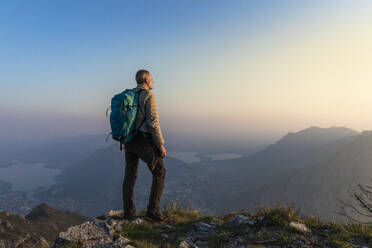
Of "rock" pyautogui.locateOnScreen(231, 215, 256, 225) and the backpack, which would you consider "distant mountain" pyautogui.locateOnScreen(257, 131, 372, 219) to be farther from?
the backpack

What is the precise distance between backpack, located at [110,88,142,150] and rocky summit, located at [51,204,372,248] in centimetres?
180

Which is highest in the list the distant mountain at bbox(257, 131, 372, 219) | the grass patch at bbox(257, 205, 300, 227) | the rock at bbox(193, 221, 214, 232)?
the grass patch at bbox(257, 205, 300, 227)

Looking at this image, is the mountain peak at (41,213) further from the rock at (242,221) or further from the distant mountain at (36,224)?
the rock at (242,221)

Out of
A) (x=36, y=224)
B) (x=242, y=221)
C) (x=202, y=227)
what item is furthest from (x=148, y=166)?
(x=36, y=224)

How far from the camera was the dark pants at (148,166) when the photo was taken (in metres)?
4.82

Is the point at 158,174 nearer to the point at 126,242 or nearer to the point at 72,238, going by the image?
the point at 126,242

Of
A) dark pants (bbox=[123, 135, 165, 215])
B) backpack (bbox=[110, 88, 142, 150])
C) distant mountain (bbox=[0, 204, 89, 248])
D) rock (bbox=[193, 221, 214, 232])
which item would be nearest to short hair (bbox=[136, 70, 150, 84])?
backpack (bbox=[110, 88, 142, 150])

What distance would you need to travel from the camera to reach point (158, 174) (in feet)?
16.4

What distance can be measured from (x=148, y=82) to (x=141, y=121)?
909 mm

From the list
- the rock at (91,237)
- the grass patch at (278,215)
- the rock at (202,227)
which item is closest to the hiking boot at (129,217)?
the rock at (91,237)

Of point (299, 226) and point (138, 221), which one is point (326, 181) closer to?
point (299, 226)

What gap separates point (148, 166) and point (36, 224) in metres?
70.7

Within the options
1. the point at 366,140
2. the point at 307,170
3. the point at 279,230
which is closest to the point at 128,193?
the point at 279,230

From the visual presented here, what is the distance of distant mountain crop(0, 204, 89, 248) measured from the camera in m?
42.4
